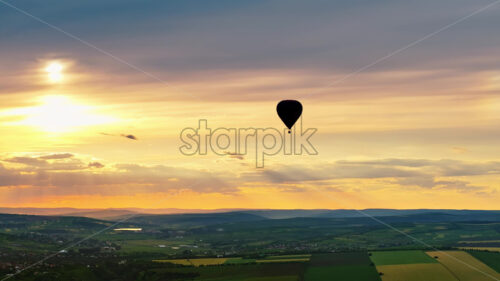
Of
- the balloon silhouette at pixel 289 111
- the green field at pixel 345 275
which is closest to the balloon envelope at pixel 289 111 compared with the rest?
the balloon silhouette at pixel 289 111

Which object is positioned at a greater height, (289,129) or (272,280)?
(289,129)

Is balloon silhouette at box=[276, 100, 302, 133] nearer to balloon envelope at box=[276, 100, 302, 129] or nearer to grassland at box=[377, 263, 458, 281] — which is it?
balloon envelope at box=[276, 100, 302, 129]

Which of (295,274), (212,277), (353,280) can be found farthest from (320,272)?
(212,277)

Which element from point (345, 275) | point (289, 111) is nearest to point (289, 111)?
point (289, 111)

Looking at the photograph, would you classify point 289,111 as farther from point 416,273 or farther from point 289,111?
point 416,273

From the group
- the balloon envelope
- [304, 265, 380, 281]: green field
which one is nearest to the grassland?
[304, 265, 380, 281]: green field

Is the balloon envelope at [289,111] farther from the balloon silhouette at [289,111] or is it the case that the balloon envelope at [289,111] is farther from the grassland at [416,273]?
the grassland at [416,273]

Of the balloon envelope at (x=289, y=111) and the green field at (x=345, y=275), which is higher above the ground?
the balloon envelope at (x=289, y=111)

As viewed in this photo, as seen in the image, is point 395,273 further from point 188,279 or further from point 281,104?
point 281,104
